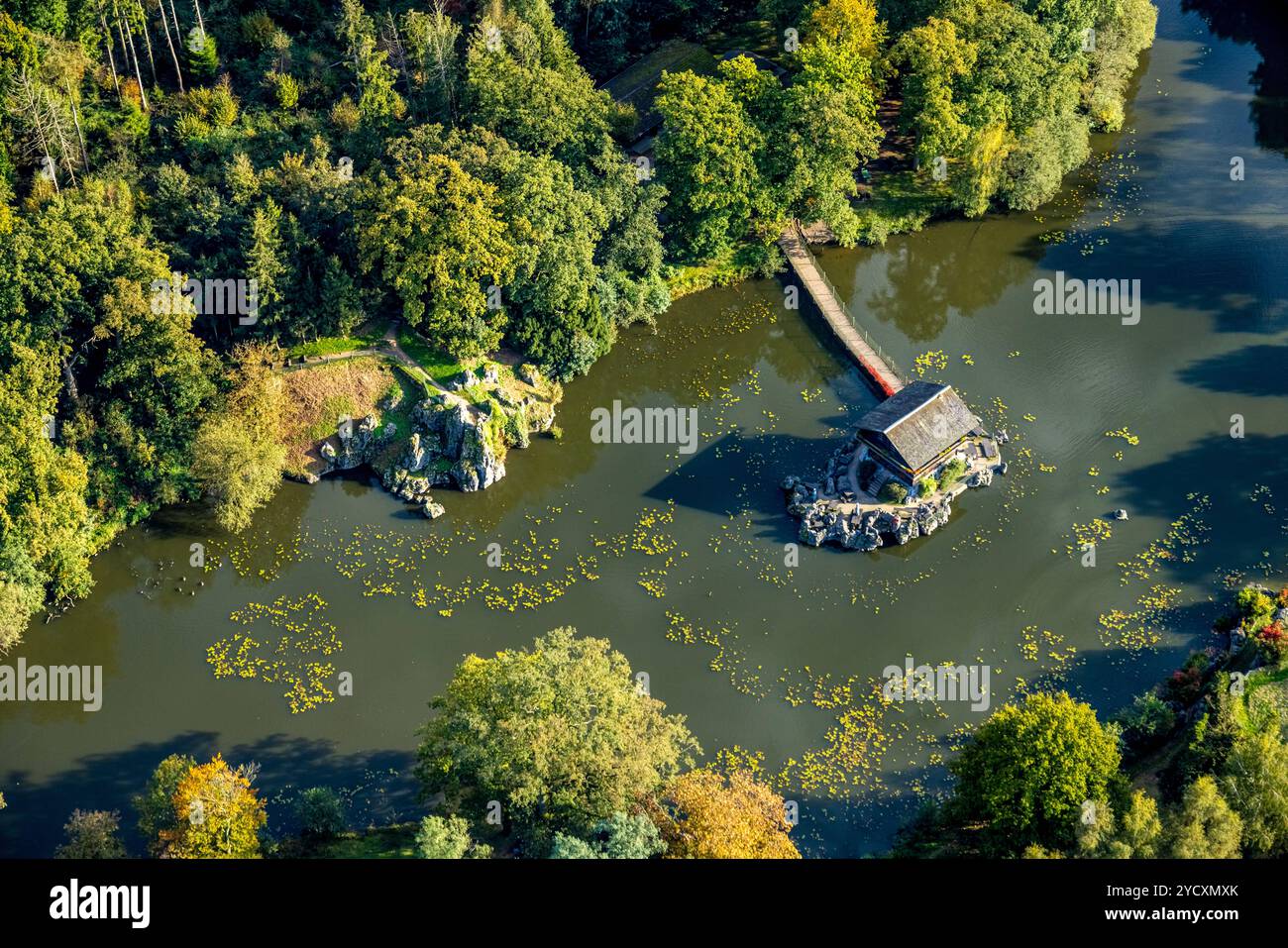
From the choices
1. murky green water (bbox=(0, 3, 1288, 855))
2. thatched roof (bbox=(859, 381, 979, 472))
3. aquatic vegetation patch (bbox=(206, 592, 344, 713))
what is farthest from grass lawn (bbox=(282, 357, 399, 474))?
thatched roof (bbox=(859, 381, 979, 472))

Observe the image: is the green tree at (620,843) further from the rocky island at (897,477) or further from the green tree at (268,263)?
the green tree at (268,263)

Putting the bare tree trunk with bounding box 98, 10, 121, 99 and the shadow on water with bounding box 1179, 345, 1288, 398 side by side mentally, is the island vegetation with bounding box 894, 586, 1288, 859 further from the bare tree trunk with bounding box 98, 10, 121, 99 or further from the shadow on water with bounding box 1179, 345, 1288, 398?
the bare tree trunk with bounding box 98, 10, 121, 99

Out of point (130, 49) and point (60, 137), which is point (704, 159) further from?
point (60, 137)

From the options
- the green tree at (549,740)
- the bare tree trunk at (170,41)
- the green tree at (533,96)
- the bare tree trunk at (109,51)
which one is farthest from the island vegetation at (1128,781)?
the bare tree trunk at (109,51)

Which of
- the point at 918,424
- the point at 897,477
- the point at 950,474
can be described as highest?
the point at 918,424

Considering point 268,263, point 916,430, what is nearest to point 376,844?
point 268,263
